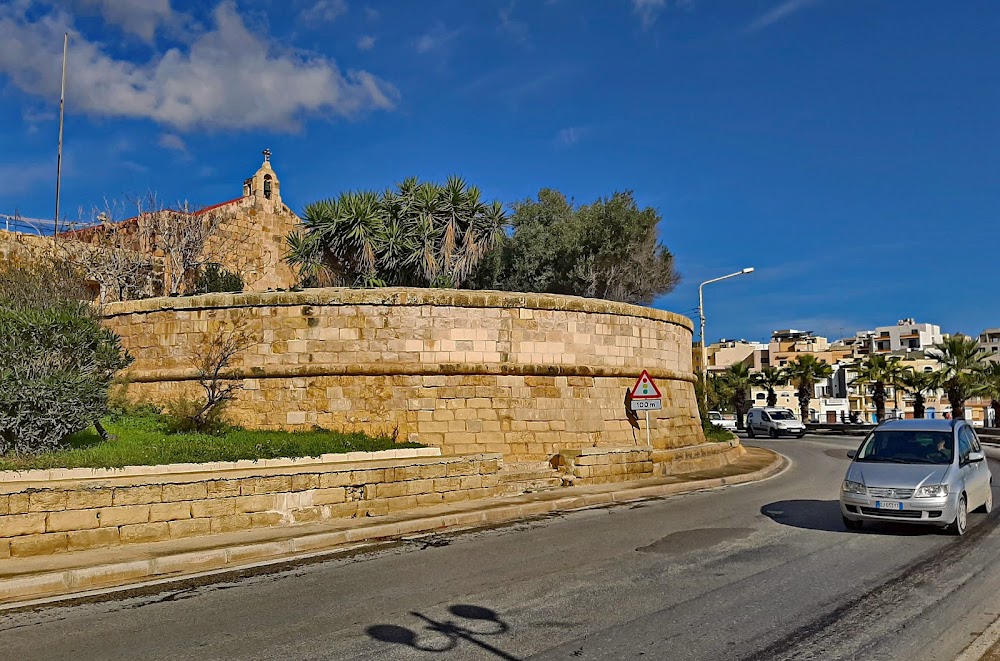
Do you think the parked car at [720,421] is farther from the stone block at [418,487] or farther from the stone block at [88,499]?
the stone block at [88,499]

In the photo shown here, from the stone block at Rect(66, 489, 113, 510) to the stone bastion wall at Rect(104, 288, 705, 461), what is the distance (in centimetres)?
718

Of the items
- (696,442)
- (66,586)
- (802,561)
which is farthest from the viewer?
(696,442)

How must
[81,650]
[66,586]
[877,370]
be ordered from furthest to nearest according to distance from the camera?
[877,370]
[66,586]
[81,650]

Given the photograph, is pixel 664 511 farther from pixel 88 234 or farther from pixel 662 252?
pixel 88 234

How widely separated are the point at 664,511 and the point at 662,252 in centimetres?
2090

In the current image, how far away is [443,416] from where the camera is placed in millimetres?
16656

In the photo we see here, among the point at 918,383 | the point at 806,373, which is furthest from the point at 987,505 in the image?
the point at 806,373

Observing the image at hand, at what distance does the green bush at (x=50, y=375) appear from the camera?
10.6 meters

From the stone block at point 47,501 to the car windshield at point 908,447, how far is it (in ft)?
34.6

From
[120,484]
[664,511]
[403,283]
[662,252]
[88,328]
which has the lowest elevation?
[664,511]

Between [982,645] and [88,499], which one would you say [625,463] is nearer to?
[88,499]

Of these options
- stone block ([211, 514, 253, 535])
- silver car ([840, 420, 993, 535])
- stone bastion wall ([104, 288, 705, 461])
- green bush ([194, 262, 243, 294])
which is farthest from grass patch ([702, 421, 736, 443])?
stone block ([211, 514, 253, 535])

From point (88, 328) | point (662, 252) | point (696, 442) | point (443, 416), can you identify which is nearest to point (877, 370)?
point (662, 252)

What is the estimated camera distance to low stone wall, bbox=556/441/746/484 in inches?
623
